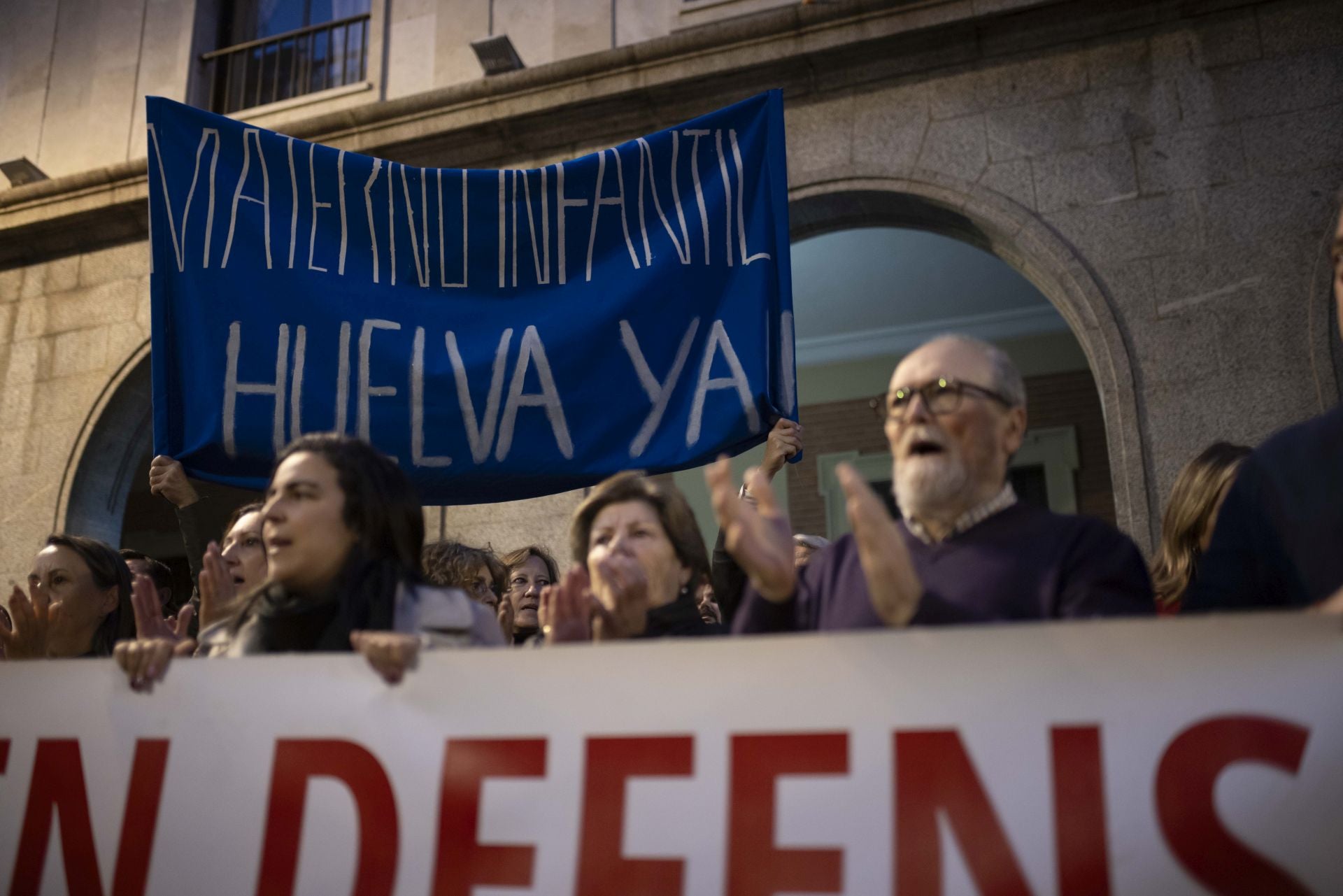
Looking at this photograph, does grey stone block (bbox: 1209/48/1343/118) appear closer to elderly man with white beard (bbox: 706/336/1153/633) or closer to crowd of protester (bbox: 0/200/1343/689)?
crowd of protester (bbox: 0/200/1343/689)

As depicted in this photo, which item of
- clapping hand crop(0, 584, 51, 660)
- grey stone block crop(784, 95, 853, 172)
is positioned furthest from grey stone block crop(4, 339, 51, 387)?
clapping hand crop(0, 584, 51, 660)

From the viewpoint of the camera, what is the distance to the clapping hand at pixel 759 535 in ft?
6.14

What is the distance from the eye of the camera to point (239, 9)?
8289 millimetres

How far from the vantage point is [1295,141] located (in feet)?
16.5

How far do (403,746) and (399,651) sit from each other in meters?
0.16

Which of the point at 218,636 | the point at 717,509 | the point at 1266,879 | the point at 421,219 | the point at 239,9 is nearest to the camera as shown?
the point at 1266,879

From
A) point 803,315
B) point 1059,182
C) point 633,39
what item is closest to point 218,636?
point 1059,182

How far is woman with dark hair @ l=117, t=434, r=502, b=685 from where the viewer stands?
7.38 ft

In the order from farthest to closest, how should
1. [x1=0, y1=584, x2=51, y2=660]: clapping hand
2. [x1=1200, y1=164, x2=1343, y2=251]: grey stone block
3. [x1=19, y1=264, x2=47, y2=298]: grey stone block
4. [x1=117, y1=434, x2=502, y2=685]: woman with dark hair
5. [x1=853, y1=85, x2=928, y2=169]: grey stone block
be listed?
1. [x1=19, y1=264, x2=47, y2=298]: grey stone block
2. [x1=853, y1=85, x2=928, y2=169]: grey stone block
3. [x1=1200, y1=164, x2=1343, y2=251]: grey stone block
4. [x1=0, y1=584, x2=51, y2=660]: clapping hand
5. [x1=117, y1=434, x2=502, y2=685]: woman with dark hair

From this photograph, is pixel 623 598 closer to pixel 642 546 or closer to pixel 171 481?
pixel 642 546

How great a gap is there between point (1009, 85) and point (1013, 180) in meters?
0.51

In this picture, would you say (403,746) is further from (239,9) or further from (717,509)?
(239,9)

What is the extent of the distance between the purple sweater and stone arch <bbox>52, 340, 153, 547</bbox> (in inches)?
234

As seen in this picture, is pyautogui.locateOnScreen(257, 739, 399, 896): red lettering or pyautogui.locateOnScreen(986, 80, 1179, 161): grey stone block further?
pyautogui.locateOnScreen(986, 80, 1179, 161): grey stone block
